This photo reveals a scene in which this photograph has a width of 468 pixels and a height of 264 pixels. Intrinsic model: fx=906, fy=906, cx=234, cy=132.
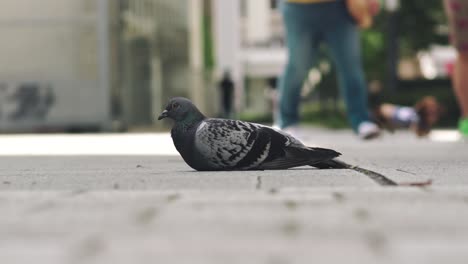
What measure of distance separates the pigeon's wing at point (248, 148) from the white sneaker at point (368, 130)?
478cm

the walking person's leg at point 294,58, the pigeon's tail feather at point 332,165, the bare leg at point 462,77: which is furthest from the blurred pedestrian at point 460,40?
the pigeon's tail feather at point 332,165

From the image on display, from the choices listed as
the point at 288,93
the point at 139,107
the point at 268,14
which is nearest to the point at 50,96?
the point at 139,107

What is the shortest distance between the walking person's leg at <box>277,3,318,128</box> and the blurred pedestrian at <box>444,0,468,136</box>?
1.33 meters

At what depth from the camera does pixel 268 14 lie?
5631 centimetres

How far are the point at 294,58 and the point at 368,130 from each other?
1094 millimetres

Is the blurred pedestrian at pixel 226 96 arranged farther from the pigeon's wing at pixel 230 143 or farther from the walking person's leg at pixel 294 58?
the pigeon's wing at pixel 230 143

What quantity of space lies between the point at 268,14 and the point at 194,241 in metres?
54.7

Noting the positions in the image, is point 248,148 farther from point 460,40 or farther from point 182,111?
point 460,40

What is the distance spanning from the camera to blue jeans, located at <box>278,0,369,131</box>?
8.77m

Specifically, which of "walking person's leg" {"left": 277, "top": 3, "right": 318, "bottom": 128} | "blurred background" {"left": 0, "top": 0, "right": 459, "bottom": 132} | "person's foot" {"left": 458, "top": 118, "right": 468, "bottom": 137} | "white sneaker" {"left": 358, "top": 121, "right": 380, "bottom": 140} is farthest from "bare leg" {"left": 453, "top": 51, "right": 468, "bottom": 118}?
"blurred background" {"left": 0, "top": 0, "right": 459, "bottom": 132}

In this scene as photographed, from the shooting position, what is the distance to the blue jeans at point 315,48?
8766 millimetres

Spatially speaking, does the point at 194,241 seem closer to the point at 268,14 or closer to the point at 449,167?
the point at 449,167

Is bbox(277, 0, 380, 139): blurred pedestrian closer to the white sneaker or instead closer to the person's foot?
the white sneaker

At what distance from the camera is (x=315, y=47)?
29.9 feet
